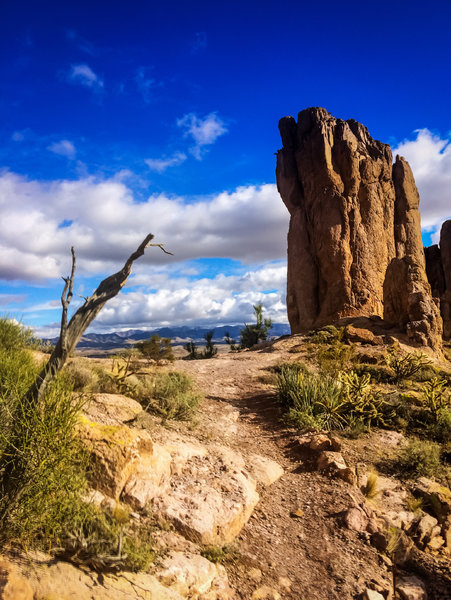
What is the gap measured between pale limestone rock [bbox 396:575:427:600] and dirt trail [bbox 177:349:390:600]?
0.58ft

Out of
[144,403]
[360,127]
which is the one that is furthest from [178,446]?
[360,127]

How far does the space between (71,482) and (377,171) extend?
93.4 ft

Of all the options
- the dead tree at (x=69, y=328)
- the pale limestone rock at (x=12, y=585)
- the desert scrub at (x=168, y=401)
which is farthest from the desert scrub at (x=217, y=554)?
the desert scrub at (x=168, y=401)

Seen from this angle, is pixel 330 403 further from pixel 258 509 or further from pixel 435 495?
pixel 258 509

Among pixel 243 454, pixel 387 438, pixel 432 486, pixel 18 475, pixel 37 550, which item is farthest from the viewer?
pixel 387 438

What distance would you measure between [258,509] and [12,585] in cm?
343

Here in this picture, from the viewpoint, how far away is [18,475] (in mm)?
3443

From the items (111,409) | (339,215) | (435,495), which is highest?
(339,215)

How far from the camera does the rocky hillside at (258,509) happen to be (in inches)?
141

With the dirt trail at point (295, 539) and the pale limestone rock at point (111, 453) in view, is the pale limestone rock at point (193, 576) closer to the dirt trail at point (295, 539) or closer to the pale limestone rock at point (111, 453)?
the dirt trail at point (295, 539)

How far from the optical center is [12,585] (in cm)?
270

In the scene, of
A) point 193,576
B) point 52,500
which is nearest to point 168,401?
point 193,576

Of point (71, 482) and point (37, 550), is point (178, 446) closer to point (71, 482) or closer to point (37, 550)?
point (71, 482)

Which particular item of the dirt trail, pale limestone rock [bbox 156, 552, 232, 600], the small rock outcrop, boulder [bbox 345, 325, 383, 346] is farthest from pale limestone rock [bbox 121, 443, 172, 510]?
the small rock outcrop
